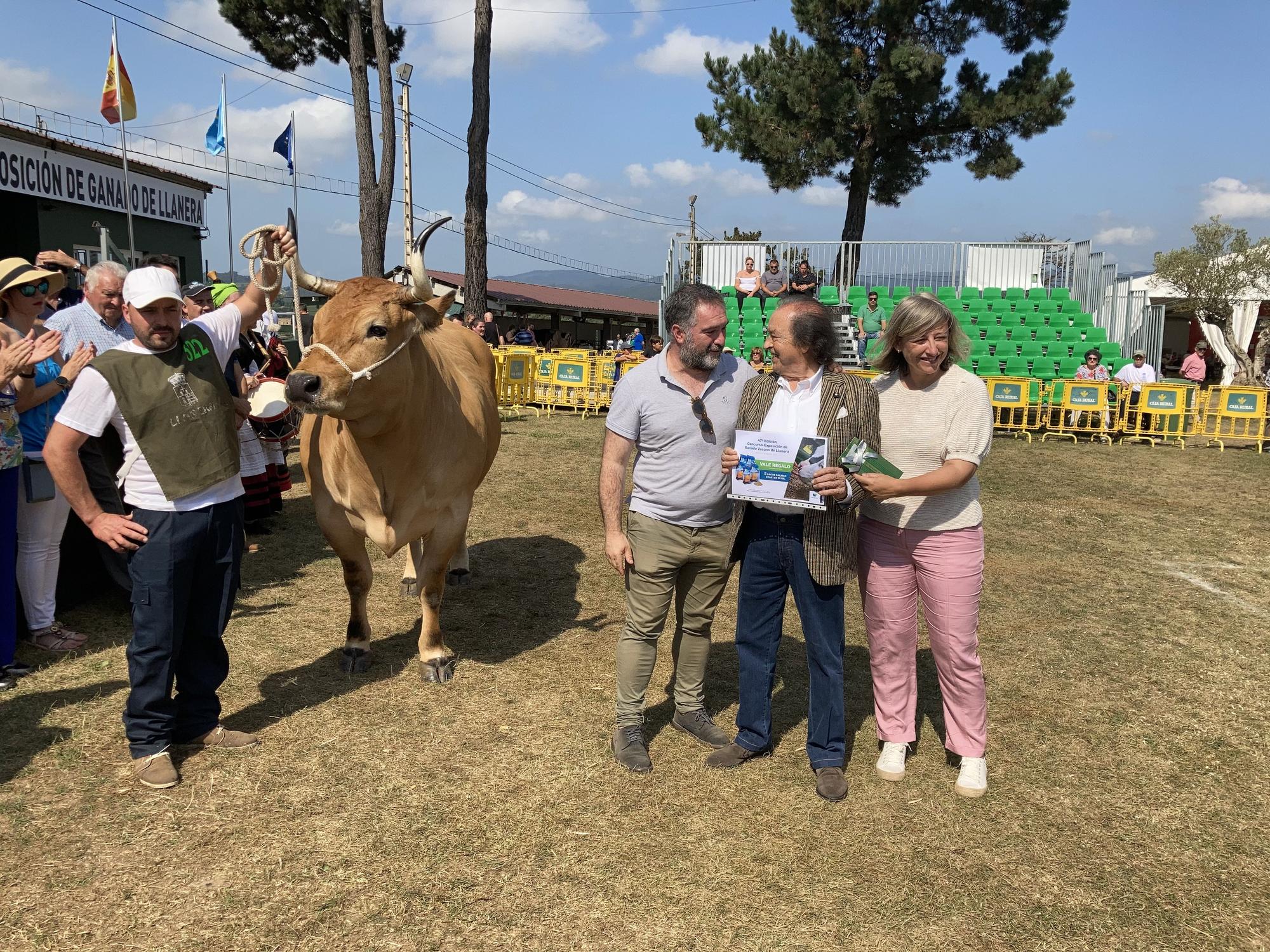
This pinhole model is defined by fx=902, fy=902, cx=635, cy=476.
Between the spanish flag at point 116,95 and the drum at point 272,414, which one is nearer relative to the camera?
the drum at point 272,414

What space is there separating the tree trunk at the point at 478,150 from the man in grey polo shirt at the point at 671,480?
1607 centimetres

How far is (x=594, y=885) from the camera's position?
3.13 metres

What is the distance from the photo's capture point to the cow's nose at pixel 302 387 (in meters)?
3.70

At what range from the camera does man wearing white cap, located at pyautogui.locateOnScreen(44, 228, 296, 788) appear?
341 cm

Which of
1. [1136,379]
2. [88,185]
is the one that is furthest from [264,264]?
[88,185]

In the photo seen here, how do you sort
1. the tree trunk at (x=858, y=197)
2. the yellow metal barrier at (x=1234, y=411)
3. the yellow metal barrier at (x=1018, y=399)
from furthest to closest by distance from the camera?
1. the tree trunk at (x=858, y=197)
2. the yellow metal barrier at (x=1018, y=399)
3. the yellow metal barrier at (x=1234, y=411)

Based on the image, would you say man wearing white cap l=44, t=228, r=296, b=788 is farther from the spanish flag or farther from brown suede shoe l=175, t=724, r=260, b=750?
the spanish flag

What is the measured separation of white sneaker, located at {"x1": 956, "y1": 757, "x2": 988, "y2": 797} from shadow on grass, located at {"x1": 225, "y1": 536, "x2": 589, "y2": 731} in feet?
8.26

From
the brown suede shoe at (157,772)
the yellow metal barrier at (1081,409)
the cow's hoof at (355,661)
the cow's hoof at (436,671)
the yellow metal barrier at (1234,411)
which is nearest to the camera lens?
the brown suede shoe at (157,772)

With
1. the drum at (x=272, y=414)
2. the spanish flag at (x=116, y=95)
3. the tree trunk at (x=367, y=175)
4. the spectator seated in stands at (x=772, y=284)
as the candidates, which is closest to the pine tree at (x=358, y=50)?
the tree trunk at (x=367, y=175)

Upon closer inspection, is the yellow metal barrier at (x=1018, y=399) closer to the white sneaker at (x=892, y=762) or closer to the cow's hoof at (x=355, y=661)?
the white sneaker at (x=892, y=762)

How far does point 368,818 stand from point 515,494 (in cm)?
620

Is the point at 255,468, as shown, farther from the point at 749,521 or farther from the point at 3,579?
the point at 749,521

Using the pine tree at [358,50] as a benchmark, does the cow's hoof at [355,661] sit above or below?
below
